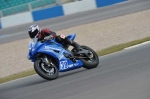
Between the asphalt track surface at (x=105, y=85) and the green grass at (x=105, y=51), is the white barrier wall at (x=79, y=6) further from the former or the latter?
the asphalt track surface at (x=105, y=85)

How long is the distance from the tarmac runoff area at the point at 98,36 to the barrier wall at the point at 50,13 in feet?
28.0

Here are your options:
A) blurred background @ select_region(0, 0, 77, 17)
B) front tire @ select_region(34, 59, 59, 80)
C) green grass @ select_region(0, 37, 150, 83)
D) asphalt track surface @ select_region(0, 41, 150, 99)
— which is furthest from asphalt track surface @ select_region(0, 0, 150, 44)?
asphalt track surface @ select_region(0, 41, 150, 99)

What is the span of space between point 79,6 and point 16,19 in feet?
13.4

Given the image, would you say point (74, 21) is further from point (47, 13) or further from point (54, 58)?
point (54, 58)

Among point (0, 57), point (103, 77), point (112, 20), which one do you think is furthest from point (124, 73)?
point (112, 20)

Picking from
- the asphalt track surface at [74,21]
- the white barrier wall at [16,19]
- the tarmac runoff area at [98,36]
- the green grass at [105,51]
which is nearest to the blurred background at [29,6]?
the white barrier wall at [16,19]

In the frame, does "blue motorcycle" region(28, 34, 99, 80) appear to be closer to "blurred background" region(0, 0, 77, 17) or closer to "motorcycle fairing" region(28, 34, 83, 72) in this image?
"motorcycle fairing" region(28, 34, 83, 72)

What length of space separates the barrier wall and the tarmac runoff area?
8.53 m

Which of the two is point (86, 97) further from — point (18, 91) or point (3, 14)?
point (3, 14)

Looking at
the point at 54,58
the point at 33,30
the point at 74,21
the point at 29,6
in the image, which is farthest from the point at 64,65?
the point at 29,6

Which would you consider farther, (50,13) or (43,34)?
(50,13)

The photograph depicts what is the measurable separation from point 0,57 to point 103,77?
750 centimetres

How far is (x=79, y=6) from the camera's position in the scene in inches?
1107

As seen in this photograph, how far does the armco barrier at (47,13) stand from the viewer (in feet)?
88.8
